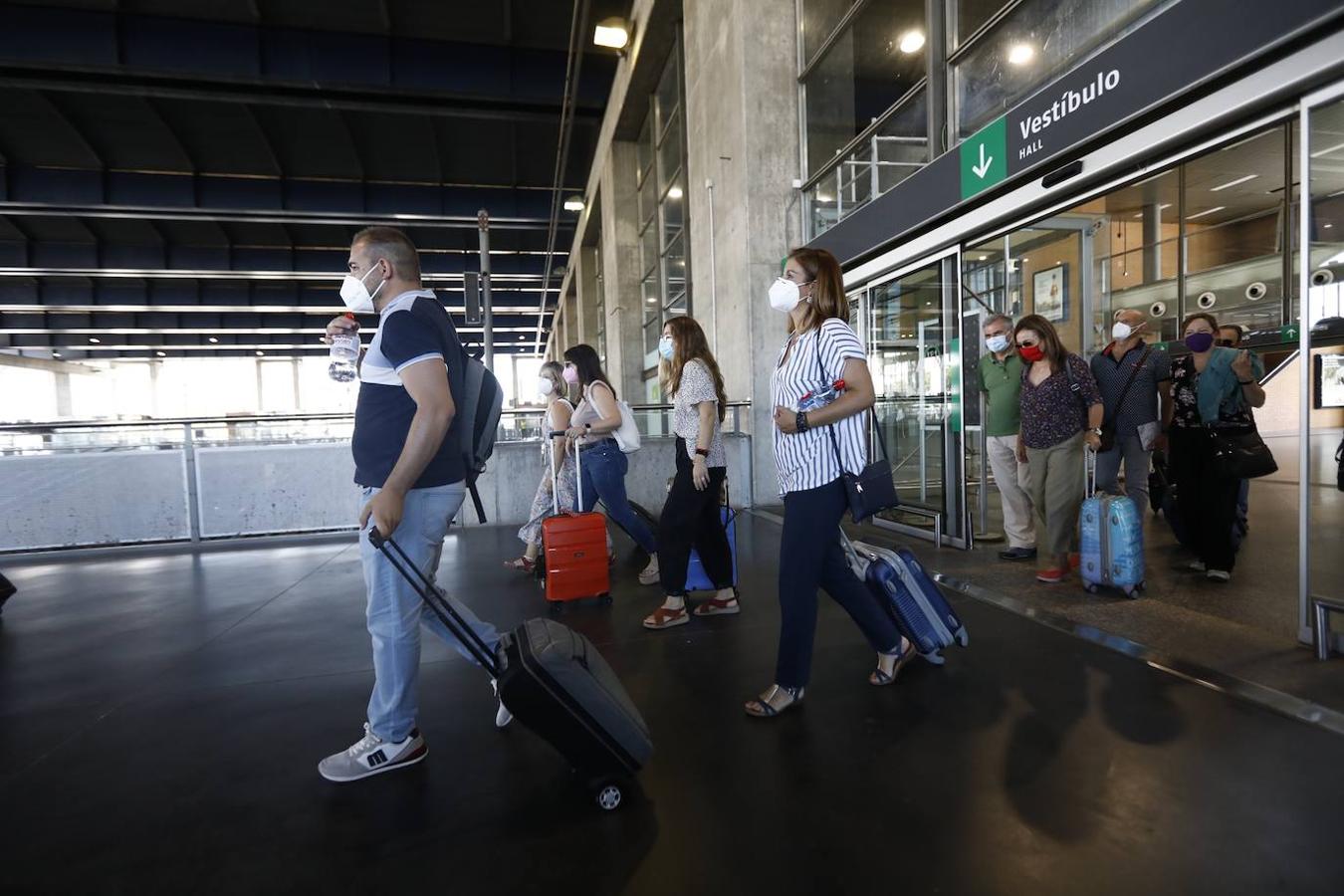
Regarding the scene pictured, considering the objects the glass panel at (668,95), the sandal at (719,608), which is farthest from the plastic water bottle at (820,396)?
the glass panel at (668,95)

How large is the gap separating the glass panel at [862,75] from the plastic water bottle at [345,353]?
19.1 ft

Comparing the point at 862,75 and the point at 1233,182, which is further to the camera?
the point at 1233,182

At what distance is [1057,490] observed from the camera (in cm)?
427

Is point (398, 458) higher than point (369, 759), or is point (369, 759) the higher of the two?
point (398, 458)

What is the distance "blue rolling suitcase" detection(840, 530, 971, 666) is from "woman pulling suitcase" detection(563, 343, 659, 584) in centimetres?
199

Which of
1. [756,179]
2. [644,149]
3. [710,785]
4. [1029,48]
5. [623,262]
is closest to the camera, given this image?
[710,785]

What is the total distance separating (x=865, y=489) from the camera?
2.37m

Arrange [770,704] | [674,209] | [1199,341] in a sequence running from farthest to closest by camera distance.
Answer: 1. [674,209]
2. [1199,341]
3. [770,704]

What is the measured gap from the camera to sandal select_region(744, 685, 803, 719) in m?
2.51

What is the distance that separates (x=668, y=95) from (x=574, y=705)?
12.8 meters

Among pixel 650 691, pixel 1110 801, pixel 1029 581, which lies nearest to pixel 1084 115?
pixel 1029 581

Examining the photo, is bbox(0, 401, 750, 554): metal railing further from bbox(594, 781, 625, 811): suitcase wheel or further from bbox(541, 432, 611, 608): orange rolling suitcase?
bbox(594, 781, 625, 811): suitcase wheel

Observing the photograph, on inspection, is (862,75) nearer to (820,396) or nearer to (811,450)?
(820,396)

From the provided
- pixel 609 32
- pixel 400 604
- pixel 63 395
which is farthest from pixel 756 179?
pixel 63 395
